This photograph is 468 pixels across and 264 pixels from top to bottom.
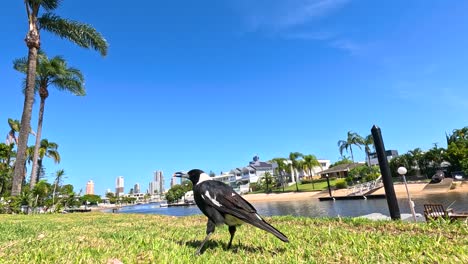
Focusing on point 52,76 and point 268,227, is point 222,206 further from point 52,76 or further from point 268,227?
point 52,76

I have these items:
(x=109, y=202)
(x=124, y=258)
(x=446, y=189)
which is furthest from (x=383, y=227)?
(x=109, y=202)

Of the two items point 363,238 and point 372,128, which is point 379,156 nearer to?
point 372,128

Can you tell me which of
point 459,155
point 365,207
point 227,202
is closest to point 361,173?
point 459,155

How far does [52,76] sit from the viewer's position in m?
26.6

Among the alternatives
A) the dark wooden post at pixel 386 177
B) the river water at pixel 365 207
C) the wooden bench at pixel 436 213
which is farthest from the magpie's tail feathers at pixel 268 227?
the river water at pixel 365 207

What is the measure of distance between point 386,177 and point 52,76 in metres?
28.2

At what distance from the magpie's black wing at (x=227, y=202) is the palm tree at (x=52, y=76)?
25.8 m

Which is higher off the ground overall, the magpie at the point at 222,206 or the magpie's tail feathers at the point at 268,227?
the magpie at the point at 222,206

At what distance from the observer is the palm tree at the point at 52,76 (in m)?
25.6

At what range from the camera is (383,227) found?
18.3ft

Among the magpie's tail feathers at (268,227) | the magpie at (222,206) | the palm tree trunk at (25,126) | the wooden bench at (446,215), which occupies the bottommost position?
the wooden bench at (446,215)

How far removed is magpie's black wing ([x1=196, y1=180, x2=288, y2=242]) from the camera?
3.70 meters

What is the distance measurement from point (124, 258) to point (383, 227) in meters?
4.69

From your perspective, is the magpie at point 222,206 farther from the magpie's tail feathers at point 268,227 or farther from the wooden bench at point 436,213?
the wooden bench at point 436,213
